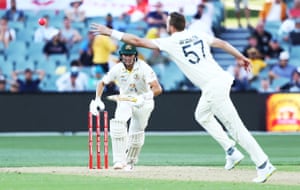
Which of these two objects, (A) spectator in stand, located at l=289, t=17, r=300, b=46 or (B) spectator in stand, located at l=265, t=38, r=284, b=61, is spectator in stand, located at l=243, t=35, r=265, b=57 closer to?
(B) spectator in stand, located at l=265, t=38, r=284, b=61

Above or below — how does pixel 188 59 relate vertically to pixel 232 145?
above

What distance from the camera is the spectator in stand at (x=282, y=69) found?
85.1 ft

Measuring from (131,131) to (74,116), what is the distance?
33.1 ft

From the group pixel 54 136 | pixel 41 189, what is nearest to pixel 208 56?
pixel 41 189

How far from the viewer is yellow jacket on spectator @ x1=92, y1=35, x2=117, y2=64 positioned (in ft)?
86.2

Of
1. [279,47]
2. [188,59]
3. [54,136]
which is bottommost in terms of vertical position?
[54,136]

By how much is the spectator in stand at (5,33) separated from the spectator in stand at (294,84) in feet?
23.5

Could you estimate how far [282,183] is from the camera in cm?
1209

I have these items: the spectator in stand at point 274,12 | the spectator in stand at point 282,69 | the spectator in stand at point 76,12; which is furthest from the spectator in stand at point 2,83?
the spectator in stand at point 274,12

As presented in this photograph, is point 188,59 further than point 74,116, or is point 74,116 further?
point 74,116

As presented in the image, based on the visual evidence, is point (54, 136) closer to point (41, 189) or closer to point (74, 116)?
point (74, 116)

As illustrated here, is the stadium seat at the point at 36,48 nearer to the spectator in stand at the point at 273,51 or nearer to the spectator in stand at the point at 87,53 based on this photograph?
the spectator in stand at the point at 87,53

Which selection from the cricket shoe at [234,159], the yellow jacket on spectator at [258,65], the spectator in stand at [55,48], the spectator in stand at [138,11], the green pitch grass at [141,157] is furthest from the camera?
the spectator in stand at [138,11]

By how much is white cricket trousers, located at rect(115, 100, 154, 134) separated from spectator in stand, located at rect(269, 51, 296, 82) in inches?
456
